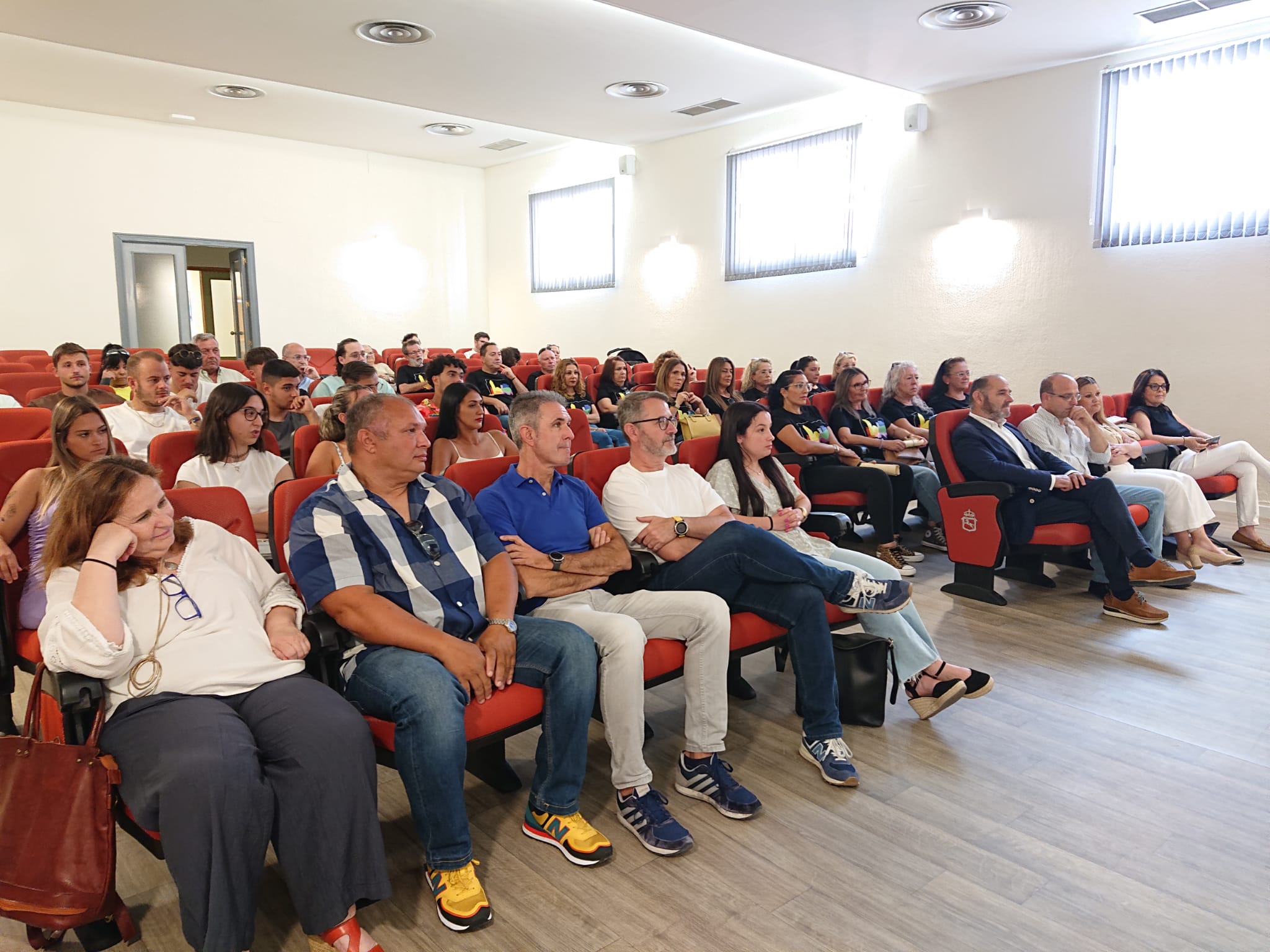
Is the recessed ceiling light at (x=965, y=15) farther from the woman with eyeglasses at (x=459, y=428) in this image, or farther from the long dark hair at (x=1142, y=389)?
the woman with eyeglasses at (x=459, y=428)

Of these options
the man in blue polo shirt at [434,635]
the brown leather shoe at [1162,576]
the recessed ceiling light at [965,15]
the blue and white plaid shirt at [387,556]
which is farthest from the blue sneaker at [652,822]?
the recessed ceiling light at [965,15]

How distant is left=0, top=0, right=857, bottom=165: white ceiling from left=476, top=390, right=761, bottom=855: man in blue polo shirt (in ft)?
16.7

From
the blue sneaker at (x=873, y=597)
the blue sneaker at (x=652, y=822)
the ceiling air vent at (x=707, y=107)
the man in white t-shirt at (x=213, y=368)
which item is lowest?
the blue sneaker at (x=652, y=822)

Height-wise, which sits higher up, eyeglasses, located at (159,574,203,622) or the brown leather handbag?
eyeglasses, located at (159,574,203,622)

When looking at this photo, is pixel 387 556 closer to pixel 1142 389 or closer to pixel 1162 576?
pixel 1162 576

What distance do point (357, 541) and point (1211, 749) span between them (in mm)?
2629

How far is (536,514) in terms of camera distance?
2605 millimetres

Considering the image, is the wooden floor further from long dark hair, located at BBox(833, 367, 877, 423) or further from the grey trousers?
long dark hair, located at BBox(833, 367, 877, 423)

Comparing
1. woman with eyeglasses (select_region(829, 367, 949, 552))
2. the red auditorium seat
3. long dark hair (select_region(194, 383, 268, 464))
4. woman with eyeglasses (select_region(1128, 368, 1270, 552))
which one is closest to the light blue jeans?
the red auditorium seat

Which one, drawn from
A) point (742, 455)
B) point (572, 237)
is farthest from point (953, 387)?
point (572, 237)

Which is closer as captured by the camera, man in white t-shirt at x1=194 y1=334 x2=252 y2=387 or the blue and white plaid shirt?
the blue and white plaid shirt

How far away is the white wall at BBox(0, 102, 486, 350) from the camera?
9695 millimetres

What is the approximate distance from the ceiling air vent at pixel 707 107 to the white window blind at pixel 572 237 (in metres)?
2.16

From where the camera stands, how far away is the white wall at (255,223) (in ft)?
31.8
